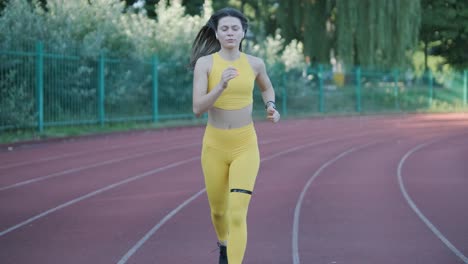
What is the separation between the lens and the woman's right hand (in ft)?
15.4

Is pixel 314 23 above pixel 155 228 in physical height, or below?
above

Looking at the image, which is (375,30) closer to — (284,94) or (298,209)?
(284,94)

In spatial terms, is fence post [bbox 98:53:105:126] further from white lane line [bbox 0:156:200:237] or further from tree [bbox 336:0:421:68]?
tree [bbox 336:0:421:68]

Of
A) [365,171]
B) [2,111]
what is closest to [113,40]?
[2,111]

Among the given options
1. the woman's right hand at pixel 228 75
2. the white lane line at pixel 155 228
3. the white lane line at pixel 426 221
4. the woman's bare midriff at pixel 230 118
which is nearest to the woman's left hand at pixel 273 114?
the woman's bare midriff at pixel 230 118

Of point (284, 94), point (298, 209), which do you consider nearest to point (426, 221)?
point (298, 209)

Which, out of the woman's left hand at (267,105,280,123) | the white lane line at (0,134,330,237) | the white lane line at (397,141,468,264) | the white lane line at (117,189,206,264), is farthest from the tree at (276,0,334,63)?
the woman's left hand at (267,105,280,123)

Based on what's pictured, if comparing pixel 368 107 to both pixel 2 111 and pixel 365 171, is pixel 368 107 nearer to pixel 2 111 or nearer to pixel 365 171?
pixel 2 111

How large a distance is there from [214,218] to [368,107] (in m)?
34.0

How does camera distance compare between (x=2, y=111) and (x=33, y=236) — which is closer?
(x=33, y=236)

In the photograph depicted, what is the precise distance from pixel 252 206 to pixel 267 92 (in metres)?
3.58

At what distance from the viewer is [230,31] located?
5125 millimetres

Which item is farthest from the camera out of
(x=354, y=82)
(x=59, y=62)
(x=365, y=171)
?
(x=354, y=82)

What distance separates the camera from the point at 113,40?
78.4 ft
